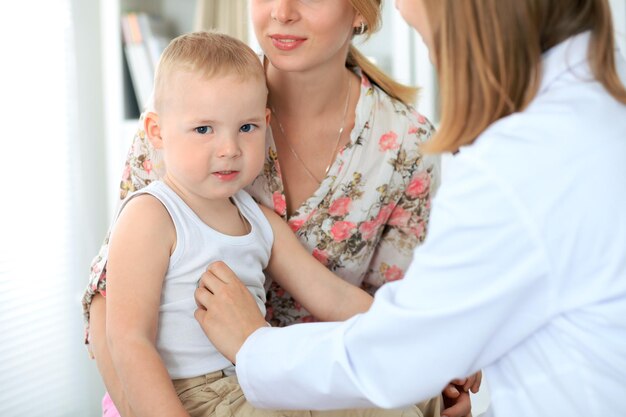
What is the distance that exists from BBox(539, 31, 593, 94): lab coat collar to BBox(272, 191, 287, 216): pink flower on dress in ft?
2.44

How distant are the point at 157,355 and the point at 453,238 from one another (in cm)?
56

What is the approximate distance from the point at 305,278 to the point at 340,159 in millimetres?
289

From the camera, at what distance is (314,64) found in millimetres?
1667

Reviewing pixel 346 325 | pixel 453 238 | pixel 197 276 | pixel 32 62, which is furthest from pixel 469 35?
pixel 32 62

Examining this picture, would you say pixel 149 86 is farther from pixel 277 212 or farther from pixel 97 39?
pixel 277 212

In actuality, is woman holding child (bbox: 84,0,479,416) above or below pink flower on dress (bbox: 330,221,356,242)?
above

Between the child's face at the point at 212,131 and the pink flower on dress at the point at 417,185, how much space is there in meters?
0.50

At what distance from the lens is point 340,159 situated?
1.76 meters

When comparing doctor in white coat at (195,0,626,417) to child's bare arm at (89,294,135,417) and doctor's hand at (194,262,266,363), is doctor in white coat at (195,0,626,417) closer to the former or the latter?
doctor's hand at (194,262,266,363)

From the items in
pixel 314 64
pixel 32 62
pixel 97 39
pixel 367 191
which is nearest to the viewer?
pixel 314 64

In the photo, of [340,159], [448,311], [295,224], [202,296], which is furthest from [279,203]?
[448,311]

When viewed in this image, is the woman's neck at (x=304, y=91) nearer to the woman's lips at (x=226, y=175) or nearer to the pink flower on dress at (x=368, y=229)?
the pink flower on dress at (x=368, y=229)

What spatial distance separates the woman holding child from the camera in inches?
65.9

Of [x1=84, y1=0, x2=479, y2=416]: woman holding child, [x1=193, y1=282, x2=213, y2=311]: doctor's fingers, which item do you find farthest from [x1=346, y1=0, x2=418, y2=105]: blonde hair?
[x1=193, y1=282, x2=213, y2=311]: doctor's fingers
